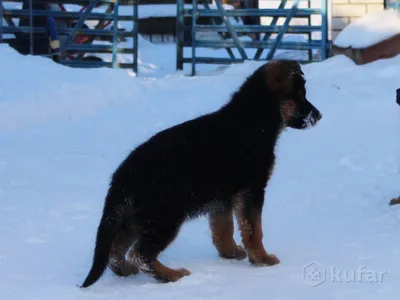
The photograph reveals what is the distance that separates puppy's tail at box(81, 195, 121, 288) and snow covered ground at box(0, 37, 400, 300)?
3.6 inches

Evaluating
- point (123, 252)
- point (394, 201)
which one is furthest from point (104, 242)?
point (394, 201)

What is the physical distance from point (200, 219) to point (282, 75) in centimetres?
150

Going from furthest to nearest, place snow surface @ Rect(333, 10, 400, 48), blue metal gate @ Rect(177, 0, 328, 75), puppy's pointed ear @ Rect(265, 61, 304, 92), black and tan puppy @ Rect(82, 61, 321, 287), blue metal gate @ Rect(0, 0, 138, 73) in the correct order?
blue metal gate @ Rect(0, 0, 138, 73)
blue metal gate @ Rect(177, 0, 328, 75)
snow surface @ Rect(333, 10, 400, 48)
puppy's pointed ear @ Rect(265, 61, 304, 92)
black and tan puppy @ Rect(82, 61, 321, 287)

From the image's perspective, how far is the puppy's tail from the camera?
416 centimetres

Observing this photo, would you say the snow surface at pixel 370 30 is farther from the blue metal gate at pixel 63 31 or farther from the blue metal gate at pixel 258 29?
the blue metal gate at pixel 63 31

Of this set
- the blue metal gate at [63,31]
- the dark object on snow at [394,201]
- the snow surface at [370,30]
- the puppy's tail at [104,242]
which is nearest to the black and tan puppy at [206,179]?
the puppy's tail at [104,242]

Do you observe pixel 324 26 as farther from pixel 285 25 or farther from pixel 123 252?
pixel 123 252

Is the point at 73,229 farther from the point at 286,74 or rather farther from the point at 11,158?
the point at 11,158

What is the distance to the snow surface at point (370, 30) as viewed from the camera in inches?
528

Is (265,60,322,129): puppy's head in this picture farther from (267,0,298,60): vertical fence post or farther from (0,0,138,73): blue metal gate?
(0,0,138,73): blue metal gate

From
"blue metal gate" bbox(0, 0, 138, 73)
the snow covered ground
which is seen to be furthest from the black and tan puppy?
"blue metal gate" bbox(0, 0, 138, 73)

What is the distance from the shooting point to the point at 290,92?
4832 mm

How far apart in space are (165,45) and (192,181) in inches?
732

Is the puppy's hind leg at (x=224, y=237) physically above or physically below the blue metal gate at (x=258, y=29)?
below
